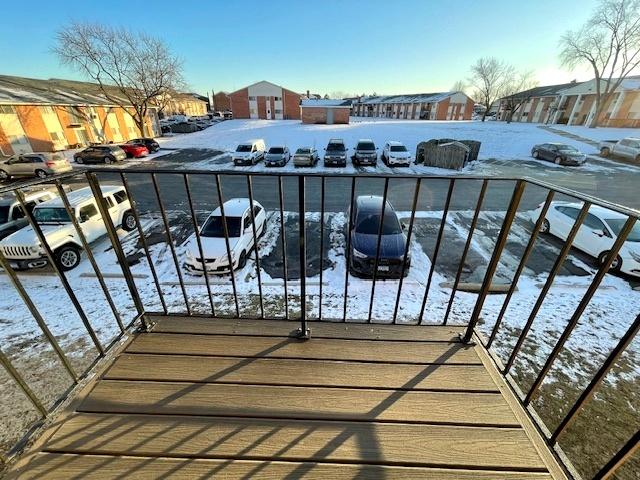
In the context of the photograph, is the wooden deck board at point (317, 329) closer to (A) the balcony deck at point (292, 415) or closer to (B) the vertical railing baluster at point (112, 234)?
(A) the balcony deck at point (292, 415)

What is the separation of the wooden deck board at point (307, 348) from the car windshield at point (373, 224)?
3.96 m

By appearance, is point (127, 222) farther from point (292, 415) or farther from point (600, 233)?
point (600, 233)

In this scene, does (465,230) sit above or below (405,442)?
below

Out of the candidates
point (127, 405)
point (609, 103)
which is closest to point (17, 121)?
point (127, 405)

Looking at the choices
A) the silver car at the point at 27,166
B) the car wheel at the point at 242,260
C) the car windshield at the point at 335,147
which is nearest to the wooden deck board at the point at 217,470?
the car wheel at the point at 242,260

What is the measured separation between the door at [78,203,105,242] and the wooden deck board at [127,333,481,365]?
6.30 m

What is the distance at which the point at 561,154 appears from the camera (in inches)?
702

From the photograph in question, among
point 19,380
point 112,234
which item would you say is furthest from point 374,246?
point 19,380

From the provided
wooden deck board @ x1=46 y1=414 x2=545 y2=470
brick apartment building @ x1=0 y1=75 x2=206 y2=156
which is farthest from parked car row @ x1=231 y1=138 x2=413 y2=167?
wooden deck board @ x1=46 y1=414 x2=545 y2=470

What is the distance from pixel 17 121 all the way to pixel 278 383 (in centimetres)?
2821

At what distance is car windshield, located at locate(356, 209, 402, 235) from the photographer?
6102 mm

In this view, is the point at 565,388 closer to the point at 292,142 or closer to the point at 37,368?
the point at 37,368

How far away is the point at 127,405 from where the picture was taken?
5.79 ft

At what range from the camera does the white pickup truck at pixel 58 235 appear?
18.8 feet
